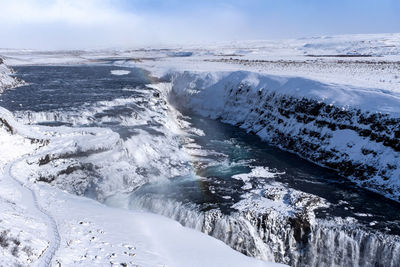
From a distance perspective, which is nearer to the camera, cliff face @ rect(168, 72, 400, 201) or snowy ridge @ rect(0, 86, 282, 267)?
snowy ridge @ rect(0, 86, 282, 267)

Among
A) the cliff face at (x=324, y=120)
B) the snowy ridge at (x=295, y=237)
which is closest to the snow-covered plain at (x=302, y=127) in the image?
the cliff face at (x=324, y=120)

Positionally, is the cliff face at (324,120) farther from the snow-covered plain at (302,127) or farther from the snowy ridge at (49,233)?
the snowy ridge at (49,233)

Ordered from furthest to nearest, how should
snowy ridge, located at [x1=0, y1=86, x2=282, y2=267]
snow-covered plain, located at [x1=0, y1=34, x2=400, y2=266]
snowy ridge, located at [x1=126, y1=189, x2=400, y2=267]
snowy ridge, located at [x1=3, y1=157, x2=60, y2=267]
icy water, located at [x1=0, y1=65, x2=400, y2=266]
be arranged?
icy water, located at [x1=0, y1=65, x2=400, y2=266] → snowy ridge, located at [x1=126, y1=189, x2=400, y2=267] → snow-covered plain, located at [x1=0, y1=34, x2=400, y2=266] → snowy ridge, located at [x1=0, y1=86, x2=282, y2=267] → snowy ridge, located at [x1=3, y1=157, x2=60, y2=267]

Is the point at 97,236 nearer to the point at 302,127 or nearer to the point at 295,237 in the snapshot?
the point at 295,237

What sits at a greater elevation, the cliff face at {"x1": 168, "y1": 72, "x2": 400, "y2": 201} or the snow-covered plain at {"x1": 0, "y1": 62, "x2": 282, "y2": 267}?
the cliff face at {"x1": 168, "y1": 72, "x2": 400, "y2": 201}

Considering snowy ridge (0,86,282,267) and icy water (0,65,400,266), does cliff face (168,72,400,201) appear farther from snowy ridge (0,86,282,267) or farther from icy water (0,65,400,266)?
snowy ridge (0,86,282,267)

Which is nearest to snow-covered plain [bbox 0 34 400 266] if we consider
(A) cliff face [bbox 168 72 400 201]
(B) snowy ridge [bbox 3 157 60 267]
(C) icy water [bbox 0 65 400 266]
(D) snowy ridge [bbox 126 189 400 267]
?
(A) cliff face [bbox 168 72 400 201]

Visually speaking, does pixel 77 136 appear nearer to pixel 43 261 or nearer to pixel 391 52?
pixel 43 261
